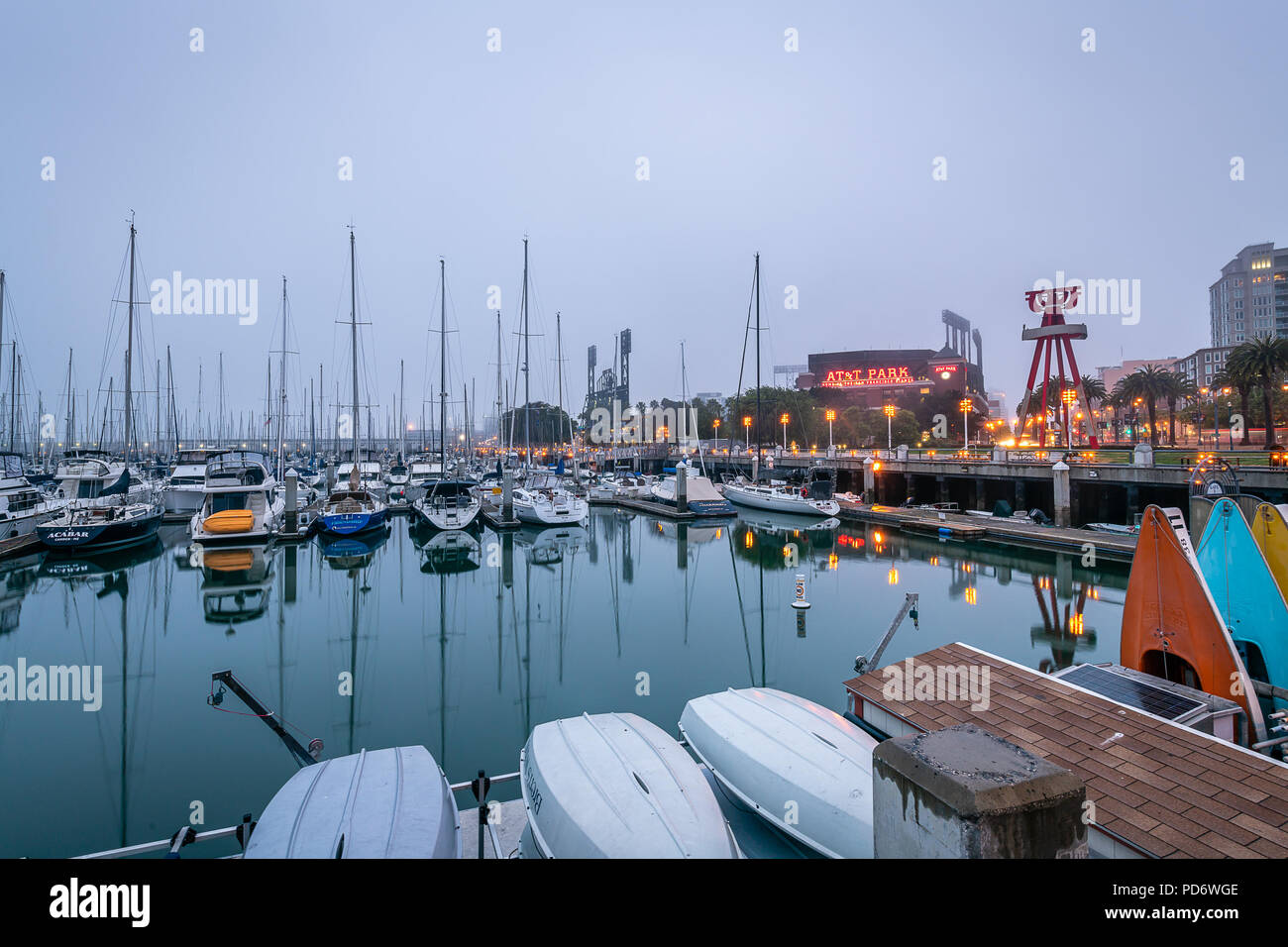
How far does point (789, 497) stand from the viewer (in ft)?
151

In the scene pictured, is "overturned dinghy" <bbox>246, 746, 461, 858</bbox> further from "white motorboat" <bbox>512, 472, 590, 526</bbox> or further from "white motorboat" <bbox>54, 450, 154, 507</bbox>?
"white motorboat" <bbox>54, 450, 154, 507</bbox>

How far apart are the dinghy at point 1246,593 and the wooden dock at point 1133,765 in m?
5.56

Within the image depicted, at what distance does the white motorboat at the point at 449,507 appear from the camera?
38344 mm

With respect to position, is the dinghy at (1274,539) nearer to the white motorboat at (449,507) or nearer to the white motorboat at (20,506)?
the white motorboat at (449,507)

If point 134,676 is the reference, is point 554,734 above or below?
above

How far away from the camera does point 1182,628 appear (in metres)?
11.3

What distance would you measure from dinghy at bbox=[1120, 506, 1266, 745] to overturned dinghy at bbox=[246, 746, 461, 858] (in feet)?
37.9

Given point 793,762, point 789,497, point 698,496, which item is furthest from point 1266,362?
point 793,762

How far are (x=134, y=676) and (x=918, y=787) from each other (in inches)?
789

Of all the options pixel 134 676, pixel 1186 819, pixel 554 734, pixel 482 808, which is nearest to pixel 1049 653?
pixel 1186 819

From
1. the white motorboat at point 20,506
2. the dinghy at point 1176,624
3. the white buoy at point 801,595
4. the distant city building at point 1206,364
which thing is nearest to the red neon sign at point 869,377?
the distant city building at point 1206,364

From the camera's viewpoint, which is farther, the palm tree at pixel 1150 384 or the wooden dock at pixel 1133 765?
the palm tree at pixel 1150 384
